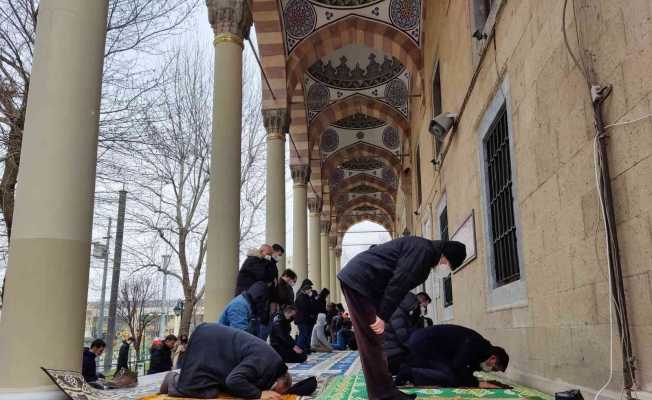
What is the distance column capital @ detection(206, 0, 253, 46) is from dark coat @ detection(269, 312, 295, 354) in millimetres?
3585

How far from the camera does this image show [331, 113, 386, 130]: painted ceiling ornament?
16531 millimetres

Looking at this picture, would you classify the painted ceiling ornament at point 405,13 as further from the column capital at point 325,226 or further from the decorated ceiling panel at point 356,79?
the column capital at point 325,226

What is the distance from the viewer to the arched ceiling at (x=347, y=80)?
11.2m

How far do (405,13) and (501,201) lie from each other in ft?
25.4

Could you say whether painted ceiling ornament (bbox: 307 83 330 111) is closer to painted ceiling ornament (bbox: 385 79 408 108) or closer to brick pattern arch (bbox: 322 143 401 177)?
painted ceiling ornament (bbox: 385 79 408 108)

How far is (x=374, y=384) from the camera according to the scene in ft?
9.20

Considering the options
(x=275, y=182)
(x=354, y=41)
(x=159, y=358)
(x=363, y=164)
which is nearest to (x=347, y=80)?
(x=354, y=41)

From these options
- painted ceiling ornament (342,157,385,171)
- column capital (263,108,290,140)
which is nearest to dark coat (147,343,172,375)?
column capital (263,108,290,140)

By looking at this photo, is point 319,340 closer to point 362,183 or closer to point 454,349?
point 454,349

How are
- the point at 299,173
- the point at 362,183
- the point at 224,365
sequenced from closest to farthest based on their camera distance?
the point at 224,365 → the point at 299,173 → the point at 362,183

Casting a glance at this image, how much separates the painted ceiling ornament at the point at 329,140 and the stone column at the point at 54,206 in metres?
13.9

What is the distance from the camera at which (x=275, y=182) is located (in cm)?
973

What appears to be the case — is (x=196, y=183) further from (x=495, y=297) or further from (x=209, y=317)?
(x=495, y=297)

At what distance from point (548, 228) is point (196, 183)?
35.3ft
